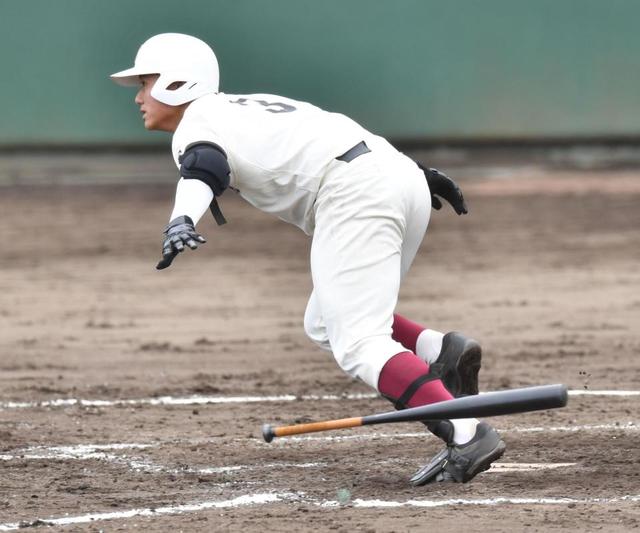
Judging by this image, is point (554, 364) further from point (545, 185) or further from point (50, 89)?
point (50, 89)

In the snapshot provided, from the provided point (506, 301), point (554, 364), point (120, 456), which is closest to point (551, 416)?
point (554, 364)

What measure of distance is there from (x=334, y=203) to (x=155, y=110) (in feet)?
2.56

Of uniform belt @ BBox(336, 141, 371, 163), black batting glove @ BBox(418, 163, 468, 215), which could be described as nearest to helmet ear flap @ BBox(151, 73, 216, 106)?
uniform belt @ BBox(336, 141, 371, 163)

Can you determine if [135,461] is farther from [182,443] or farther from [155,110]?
[155,110]

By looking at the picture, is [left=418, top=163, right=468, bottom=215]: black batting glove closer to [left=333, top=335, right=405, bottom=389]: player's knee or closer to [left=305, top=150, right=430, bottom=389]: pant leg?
[left=305, top=150, right=430, bottom=389]: pant leg

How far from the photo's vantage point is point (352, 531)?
156 inches

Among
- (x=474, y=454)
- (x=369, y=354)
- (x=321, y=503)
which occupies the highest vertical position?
(x=369, y=354)

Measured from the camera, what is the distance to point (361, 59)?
15898 mm

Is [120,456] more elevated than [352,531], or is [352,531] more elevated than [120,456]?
[352,531]

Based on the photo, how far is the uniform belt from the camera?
465cm

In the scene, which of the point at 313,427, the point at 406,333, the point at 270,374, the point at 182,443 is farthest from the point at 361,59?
the point at 313,427

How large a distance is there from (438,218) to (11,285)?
4681 millimetres

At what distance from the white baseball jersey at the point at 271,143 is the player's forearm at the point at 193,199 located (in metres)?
0.17

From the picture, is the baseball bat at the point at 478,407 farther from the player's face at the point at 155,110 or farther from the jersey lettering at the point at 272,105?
the player's face at the point at 155,110
